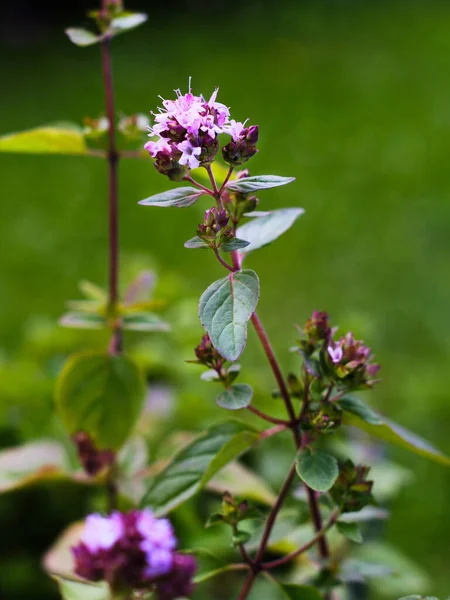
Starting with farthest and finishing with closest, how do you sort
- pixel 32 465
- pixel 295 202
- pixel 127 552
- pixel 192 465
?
pixel 295 202
pixel 32 465
pixel 192 465
pixel 127 552

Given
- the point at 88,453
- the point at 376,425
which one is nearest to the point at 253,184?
the point at 376,425

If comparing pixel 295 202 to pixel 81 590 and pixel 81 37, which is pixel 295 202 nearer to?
pixel 81 37

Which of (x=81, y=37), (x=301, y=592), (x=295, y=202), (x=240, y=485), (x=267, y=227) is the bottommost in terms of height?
(x=295, y=202)

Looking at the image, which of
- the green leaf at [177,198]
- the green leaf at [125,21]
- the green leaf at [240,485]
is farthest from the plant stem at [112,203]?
the green leaf at [177,198]

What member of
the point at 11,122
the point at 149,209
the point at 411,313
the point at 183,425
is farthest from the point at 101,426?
the point at 11,122

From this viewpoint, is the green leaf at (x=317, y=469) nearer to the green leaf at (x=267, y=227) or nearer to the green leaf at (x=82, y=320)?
the green leaf at (x=267, y=227)

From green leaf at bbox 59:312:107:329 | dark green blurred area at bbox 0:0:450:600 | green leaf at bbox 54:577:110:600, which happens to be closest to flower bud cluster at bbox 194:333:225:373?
green leaf at bbox 54:577:110:600

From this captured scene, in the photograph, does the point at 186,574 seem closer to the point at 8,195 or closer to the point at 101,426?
the point at 101,426
